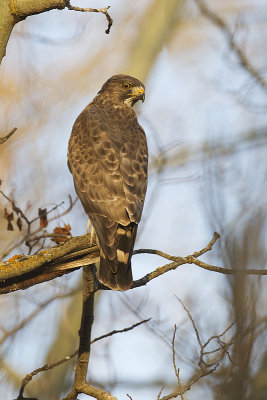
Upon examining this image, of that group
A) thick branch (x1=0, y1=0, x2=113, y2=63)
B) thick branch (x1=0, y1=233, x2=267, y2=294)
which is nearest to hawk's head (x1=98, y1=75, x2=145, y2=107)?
thick branch (x1=0, y1=0, x2=113, y2=63)

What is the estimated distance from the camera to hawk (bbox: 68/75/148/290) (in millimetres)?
5629

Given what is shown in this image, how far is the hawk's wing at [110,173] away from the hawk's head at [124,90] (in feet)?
1.61

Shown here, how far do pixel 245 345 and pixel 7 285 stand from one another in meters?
2.59

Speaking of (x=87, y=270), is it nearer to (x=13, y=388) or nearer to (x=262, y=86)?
(x=13, y=388)

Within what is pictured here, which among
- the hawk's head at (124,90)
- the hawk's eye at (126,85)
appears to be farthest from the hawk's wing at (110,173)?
the hawk's eye at (126,85)

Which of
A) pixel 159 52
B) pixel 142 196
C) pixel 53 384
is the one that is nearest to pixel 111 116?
pixel 142 196

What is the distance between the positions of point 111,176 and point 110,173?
0.12ft

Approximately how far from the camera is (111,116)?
7.14m

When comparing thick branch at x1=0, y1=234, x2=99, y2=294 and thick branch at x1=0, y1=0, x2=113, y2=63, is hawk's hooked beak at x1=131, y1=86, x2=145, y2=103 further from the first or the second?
thick branch at x1=0, y1=234, x2=99, y2=294

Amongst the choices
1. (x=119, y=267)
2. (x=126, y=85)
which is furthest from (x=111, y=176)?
(x=126, y=85)

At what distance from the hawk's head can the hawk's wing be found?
0.49m

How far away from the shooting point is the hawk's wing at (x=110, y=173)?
579cm

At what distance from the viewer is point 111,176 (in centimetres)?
617

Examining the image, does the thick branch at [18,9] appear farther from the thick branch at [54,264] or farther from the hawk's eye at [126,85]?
the hawk's eye at [126,85]
